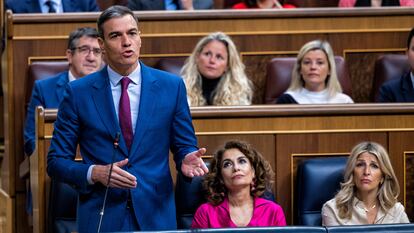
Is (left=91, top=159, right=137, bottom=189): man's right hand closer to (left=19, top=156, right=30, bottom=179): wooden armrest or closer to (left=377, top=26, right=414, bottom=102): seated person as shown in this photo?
(left=19, top=156, right=30, bottom=179): wooden armrest

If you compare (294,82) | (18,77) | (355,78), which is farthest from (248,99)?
(18,77)

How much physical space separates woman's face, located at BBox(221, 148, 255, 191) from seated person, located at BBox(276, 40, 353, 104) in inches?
29.4

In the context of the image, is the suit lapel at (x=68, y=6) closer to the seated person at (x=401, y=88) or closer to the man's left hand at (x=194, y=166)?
the seated person at (x=401, y=88)

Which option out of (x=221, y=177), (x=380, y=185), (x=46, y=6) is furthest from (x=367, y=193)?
(x=46, y=6)

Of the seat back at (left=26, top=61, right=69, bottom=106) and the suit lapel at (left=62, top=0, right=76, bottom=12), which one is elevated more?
the suit lapel at (left=62, top=0, right=76, bottom=12)

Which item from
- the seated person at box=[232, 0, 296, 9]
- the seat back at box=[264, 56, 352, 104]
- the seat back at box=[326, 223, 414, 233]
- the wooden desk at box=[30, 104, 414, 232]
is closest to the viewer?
the seat back at box=[326, 223, 414, 233]

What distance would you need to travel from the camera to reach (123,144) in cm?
193

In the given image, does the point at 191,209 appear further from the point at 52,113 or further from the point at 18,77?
the point at 18,77

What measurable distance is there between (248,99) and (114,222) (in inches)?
51.1

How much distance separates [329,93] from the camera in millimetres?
3121

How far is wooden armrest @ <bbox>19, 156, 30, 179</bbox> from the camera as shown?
9.24 ft

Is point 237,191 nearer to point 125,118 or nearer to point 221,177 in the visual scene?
point 221,177

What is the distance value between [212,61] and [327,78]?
1.22 feet

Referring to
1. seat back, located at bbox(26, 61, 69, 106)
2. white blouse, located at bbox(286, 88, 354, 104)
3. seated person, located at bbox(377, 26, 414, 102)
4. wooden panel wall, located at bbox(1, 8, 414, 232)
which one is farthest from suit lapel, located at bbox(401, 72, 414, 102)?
seat back, located at bbox(26, 61, 69, 106)
